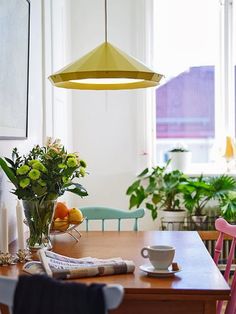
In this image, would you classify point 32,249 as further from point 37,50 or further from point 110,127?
point 110,127

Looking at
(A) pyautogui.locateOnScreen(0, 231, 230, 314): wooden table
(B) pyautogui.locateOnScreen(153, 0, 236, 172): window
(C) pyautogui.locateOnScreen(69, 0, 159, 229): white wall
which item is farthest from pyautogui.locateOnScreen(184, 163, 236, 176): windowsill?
(A) pyautogui.locateOnScreen(0, 231, 230, 314): wooden table

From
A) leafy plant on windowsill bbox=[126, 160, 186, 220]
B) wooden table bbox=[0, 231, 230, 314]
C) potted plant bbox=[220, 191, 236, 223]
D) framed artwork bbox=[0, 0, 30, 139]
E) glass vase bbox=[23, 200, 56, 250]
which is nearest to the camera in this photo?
wooden table bbox=[0, 231, 230, 314]

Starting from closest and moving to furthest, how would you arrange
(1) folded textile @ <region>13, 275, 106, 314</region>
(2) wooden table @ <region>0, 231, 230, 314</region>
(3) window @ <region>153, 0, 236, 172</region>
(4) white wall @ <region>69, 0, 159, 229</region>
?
(1) folded textile @ <region>13, 275, 106, 314</region> → (2) wooden table @ <region>0, 231, 230, 314</region> → (4) white wall @ <region>69, 0, 159, 229</region> → (3) window @ <region>153, 0, 236, 172</region>

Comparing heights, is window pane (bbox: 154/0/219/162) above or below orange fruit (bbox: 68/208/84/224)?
above

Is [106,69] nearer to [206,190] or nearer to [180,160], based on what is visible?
[206,190]

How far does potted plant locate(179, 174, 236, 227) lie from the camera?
3.66m

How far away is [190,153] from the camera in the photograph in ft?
13.2

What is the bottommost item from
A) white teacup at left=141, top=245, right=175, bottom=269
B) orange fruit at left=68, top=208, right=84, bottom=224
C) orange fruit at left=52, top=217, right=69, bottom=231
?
white teacup at left=141, top=245, right=175, bottom=269

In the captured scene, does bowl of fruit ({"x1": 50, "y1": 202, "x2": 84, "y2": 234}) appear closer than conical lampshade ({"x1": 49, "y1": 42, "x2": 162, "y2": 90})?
No

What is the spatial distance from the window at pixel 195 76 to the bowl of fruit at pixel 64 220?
6.58ft

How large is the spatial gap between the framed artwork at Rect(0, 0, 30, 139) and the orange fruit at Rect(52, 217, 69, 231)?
0.42 m

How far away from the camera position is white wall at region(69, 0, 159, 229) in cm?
397

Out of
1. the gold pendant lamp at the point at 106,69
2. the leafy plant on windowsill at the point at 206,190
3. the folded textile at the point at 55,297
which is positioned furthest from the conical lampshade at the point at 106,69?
the leafy plant on windowsill at the point at 206,190

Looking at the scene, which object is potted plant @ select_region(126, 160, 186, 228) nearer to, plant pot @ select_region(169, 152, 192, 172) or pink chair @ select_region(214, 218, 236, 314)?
plant pot @ select_region(169, 152, 192, 172)
